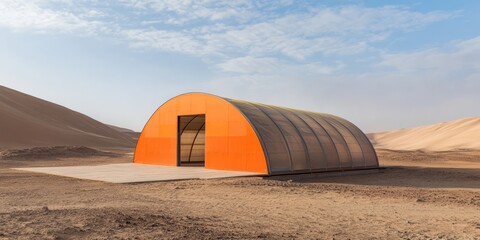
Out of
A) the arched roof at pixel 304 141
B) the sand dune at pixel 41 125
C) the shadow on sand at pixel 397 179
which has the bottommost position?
the shadow on sand at pixel 397 179

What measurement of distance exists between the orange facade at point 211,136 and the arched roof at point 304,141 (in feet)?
1.87

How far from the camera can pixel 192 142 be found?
108 ft

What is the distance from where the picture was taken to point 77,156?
1863 inches

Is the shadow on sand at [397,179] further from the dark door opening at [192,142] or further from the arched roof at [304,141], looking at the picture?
the dark door opening at [192,142]

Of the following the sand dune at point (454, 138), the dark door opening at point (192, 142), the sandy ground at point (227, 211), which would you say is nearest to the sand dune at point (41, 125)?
the dark door opening at point (192, 142)

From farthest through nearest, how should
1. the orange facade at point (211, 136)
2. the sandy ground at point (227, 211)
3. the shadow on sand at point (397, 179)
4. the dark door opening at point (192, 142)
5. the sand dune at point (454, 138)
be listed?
the sand dune at point (454, 138) < the dark door opening at point (192, 142) < the orange facade at point (211, 136) < the shadow on sand at point (397, 179) < the sandy ground at point (227, 211)

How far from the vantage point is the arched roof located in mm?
21797

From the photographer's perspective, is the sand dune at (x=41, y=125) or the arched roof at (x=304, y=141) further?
the sand dune at (x=41, y=125)

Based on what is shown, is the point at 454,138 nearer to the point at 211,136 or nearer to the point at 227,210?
the point at 211,136

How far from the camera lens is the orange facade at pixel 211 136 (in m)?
22.1

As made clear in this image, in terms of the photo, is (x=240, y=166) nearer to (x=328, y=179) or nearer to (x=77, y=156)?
(x=328, y=179)

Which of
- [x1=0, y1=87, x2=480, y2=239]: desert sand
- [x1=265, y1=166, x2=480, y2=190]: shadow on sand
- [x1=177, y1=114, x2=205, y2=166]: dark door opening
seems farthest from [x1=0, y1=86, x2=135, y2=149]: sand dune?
[x1=0, y1=87, x2=480, y2=239]: desert sand

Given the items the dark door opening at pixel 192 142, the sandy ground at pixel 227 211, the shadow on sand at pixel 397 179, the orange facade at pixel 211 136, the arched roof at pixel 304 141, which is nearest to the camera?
the sandy ground at pixel 227 211

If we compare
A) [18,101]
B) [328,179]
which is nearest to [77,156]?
[328,179]
